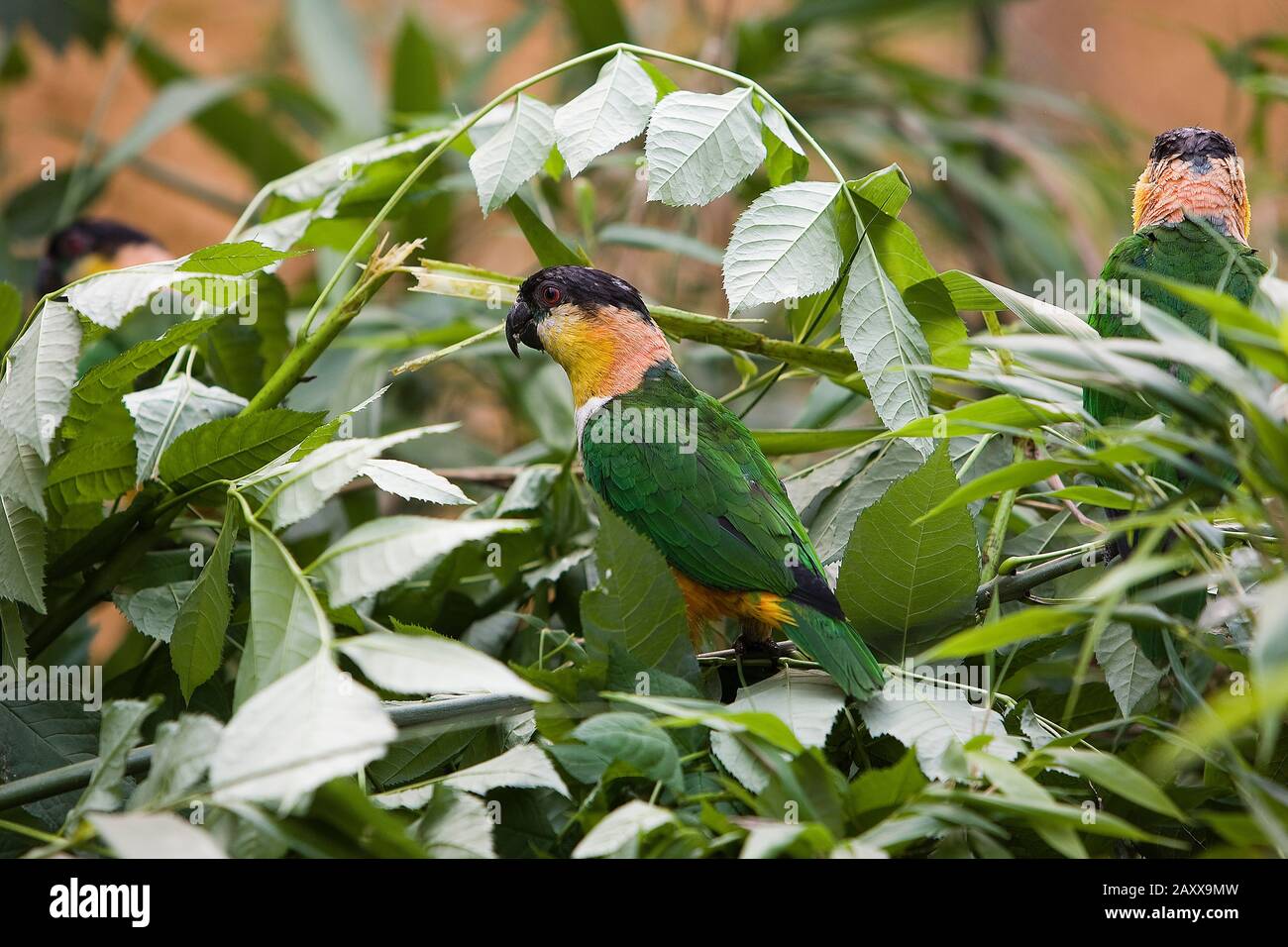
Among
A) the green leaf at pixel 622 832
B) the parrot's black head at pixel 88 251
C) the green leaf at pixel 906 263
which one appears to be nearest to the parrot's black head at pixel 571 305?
the green leaf at pixel 906 263

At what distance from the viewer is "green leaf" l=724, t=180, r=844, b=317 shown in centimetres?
A: 114

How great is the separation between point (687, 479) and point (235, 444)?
0.53m

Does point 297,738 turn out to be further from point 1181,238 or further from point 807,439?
point 1181,238

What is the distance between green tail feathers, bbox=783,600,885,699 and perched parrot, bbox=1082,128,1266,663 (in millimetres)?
420

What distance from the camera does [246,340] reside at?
1.59m

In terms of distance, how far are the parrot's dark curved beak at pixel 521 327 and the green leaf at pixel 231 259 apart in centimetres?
44

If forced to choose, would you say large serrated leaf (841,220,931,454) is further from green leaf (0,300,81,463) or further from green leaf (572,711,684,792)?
green leaf (0,300,81,463)

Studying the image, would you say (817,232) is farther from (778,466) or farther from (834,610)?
(778,466)

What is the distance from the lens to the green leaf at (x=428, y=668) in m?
0.81

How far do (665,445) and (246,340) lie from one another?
66 centimetres

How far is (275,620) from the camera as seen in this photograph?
3.10ft

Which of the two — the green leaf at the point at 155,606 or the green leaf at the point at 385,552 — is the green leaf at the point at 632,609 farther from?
the green leaf at the point at 155,606

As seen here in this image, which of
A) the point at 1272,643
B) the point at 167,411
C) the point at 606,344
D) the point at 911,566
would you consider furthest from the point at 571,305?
the point at 1272,643
